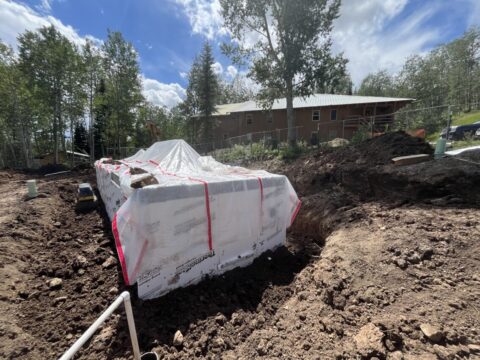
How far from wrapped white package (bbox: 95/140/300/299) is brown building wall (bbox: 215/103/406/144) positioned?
1271 centimetres

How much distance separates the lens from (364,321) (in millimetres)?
2057

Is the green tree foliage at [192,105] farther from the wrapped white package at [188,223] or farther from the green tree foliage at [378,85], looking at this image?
the green tree foliage at [378,85]

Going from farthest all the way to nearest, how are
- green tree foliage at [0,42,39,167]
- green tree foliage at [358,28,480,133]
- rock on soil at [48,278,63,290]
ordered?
green tree foliage at [358,28,480,133]
green tree foliage at [0,42,39,167]
rock on soil at [48,278,63,290]

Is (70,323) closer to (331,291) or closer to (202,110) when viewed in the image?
(331,291)

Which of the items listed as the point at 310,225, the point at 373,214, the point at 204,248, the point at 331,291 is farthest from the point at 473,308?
the point at 310,225

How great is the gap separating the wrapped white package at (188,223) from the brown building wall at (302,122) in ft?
41.7

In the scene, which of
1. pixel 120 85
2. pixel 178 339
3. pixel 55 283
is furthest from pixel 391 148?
pixel 120 85

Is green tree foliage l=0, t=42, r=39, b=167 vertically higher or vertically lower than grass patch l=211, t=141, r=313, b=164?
higher

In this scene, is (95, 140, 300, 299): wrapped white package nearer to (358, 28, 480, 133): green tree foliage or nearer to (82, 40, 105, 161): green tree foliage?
(82, 40, 105, 161): green tree foliage

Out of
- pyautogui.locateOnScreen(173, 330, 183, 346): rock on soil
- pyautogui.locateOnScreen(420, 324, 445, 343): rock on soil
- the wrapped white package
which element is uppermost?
the wrapped white package

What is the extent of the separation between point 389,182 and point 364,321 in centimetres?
381

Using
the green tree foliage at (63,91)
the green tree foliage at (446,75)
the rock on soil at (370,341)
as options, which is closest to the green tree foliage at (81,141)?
the green tree foliage at (63,91)

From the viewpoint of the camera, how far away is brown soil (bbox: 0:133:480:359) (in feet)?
6.22

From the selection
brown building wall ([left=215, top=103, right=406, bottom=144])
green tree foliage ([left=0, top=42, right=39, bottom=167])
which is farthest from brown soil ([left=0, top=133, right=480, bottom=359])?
green tree foliage ([left=0, top=42, right=39, bottom=167])
